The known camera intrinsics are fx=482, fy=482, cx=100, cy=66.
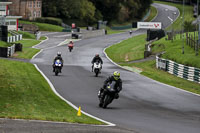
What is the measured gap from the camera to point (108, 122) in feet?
56.4

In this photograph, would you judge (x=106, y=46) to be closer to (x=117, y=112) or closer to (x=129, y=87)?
(x=129, y=87)

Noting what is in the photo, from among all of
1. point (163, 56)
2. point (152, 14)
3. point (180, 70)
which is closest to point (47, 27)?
point (152, 14)

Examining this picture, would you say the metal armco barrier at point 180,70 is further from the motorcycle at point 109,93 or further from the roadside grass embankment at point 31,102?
the motorcycle at point 109,93

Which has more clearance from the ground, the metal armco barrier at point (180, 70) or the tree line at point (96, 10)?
the tree line at point (96, 10)

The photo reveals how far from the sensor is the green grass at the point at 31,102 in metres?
16.6

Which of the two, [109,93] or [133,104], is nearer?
[109,93]

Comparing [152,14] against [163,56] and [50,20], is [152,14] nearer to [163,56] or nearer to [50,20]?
[50,20]

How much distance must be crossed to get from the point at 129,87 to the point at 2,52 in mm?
24428

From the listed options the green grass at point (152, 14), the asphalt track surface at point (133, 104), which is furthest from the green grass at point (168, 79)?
the green grass at point (152, 14)

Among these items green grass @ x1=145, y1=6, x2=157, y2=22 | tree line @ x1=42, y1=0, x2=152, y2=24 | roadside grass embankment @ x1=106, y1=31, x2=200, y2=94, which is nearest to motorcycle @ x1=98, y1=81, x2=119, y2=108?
roadside grass embankment @ x1=106, y1=31, x2=200, y2=94

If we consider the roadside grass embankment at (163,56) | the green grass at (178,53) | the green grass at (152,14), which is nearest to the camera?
the roadside grass embankment at (163,56)

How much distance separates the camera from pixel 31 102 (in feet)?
67.9

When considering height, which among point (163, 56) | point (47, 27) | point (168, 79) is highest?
point (47, 27)

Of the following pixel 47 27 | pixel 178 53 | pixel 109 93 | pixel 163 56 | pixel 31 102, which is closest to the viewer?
pixel 31 102
